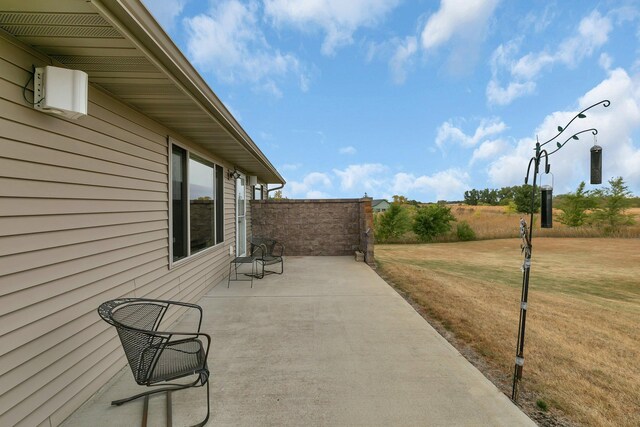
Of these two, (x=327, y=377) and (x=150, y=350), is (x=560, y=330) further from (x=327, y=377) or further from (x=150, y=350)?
(x=150, y=350)

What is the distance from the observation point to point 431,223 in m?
16.0

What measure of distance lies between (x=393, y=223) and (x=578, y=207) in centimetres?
1317

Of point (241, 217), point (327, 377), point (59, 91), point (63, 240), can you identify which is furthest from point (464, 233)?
point (59, 91)

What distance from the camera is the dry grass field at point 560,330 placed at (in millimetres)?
2189

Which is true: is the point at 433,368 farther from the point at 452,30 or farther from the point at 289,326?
the point at 452,30

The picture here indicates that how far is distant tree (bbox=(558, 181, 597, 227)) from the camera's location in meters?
19.2

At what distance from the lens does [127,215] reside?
2.67 meters

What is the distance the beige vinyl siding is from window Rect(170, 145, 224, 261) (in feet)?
2.12

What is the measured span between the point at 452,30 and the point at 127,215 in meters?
9.90

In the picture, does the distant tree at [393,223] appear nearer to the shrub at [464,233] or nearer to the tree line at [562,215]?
the tree line at [562,215]

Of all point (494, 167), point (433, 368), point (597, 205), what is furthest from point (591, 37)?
point (597, 205)

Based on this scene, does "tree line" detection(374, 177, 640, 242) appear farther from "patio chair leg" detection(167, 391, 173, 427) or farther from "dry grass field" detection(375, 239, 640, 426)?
"patio chair leg" detection(167, 391, 173, 427)

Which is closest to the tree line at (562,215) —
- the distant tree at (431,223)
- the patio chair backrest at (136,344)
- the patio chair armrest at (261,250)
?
the distant tree at (431,223)

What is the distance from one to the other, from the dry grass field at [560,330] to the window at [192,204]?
3159 mm
